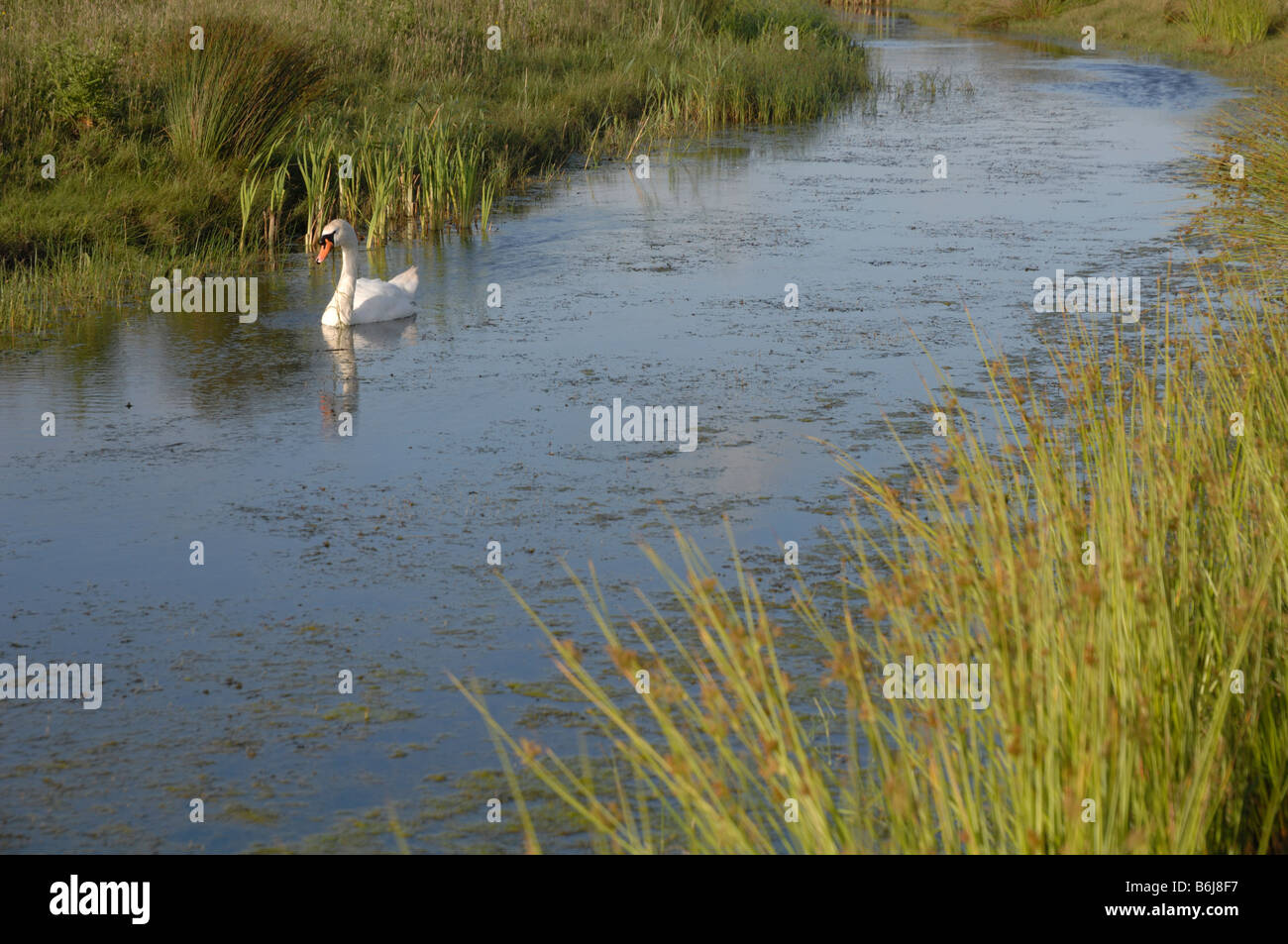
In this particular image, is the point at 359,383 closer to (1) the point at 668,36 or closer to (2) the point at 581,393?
(2) the point at 581,393

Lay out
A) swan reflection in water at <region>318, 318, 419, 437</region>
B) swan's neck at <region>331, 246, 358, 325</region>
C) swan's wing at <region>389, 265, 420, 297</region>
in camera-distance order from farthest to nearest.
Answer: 1. swan's wing at <region>389, 265, 420, 297</region>
2. swan's neck at <region>331, 246, 358, 325</region>
3. swan reflection in water at <region>318, 318, 419, 437</region>

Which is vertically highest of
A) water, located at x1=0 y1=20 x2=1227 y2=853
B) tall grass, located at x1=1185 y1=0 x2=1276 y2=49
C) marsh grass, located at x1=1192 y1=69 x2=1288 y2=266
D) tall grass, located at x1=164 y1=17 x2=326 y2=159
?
tall grass, located at x1=1185 y1=0 x2=1276 y2=49

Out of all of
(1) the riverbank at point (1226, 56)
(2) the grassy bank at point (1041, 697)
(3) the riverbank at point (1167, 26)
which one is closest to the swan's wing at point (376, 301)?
(1) the riverbank at point (1226, 56)

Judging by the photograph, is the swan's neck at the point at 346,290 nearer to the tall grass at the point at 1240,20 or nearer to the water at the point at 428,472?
the water at the point at 428,472

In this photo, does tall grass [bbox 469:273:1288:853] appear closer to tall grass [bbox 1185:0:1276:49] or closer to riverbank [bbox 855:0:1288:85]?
riverbank [bbox 855:0:1288:85]

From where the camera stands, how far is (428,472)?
6773 mm

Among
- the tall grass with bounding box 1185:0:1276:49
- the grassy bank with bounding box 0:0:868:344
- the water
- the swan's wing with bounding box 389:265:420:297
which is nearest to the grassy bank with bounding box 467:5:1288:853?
the water

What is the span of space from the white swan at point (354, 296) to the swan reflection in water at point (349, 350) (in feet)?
0.20

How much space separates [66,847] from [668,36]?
1944 centimetres

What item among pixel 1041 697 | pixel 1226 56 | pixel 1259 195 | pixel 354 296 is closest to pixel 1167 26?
pixel 1226 56

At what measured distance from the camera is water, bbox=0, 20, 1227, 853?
4.28m

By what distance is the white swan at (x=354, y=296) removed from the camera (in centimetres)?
936

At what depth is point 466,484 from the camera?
6.61 metres

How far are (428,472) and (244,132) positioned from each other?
6.29 metres
